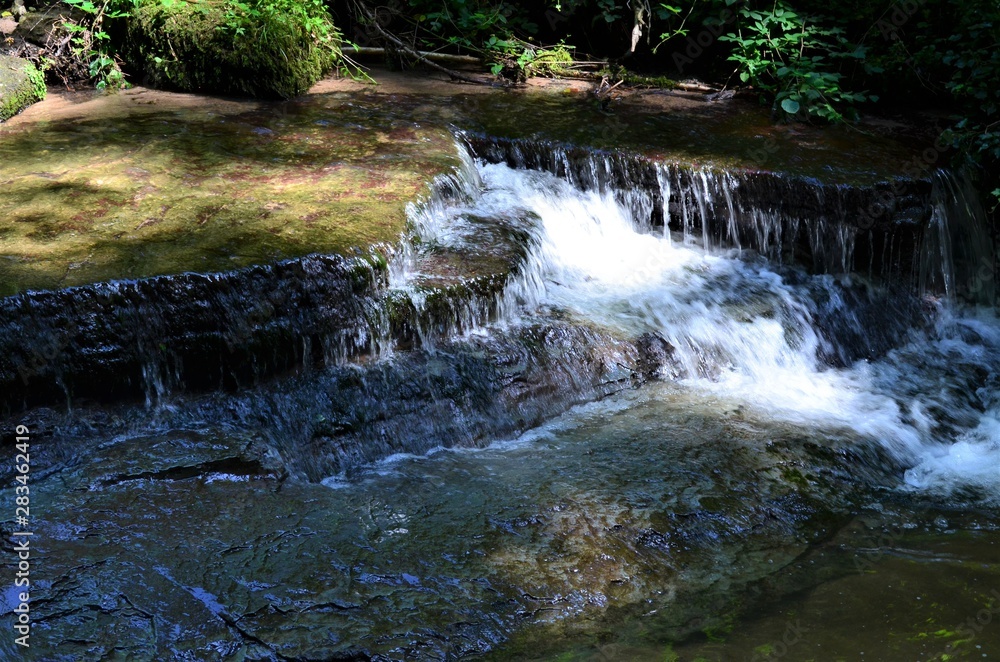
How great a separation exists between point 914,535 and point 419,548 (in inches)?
80.3

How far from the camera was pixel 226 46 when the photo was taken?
691 centimetres

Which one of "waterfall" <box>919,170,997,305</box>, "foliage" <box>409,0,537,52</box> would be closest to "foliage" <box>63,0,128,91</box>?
"foliage" <box>409,0,537,52</box>

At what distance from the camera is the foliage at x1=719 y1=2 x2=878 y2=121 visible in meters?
6.67

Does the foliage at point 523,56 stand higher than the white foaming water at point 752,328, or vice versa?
the foliage at point 523,56

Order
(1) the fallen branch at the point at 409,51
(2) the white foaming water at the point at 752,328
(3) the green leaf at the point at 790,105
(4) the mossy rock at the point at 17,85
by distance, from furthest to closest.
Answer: (1) the fallen branch at the point at 409,51 → (3) the green leaf at the point at 790,105 → (4) the mossy rock at the point at 17,85 → (2) the white foaming water at the point at 752,328

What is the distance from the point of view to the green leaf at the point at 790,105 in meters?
6.61

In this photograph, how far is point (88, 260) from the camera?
4.14m

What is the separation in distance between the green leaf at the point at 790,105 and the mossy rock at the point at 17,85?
18.8ft

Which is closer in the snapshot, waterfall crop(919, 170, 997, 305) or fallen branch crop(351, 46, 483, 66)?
waterfall crop(919, 170, 997, 305)

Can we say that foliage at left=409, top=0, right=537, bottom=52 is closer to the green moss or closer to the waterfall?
the green moss

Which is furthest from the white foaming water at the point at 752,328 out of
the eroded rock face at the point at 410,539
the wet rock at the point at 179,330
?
the wet rock at the point at 179,330

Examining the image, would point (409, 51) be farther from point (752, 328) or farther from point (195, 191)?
point (752, 328)

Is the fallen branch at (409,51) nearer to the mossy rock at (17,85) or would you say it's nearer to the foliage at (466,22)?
the foliage at (466,22)

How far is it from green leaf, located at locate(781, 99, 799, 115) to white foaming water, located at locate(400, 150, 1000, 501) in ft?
4.72
